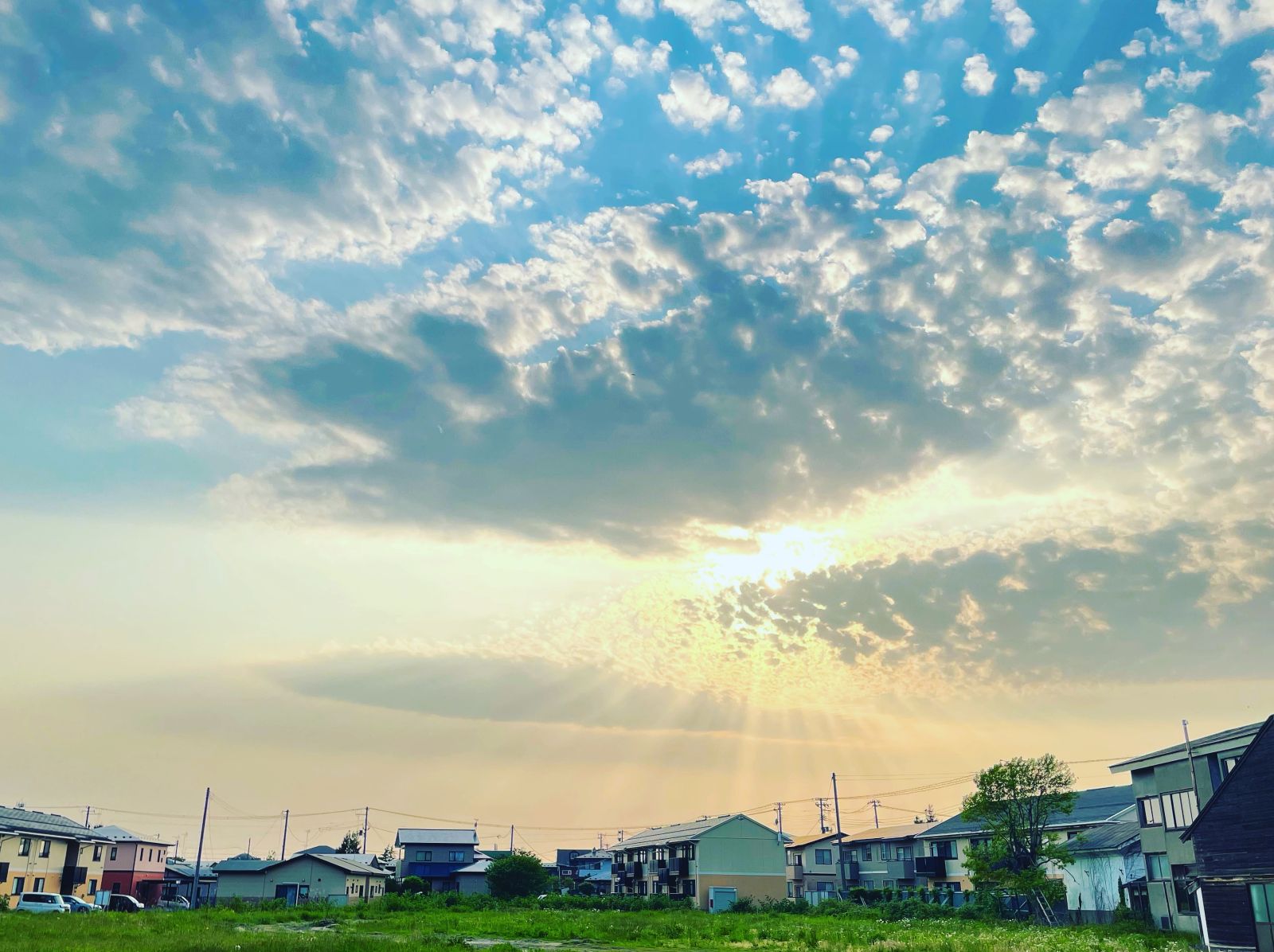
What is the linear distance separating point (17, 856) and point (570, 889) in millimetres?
64266

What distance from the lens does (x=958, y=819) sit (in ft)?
256

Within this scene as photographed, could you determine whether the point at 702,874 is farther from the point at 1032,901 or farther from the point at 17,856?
the point at 17,856

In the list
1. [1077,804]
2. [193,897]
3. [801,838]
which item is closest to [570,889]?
[801,838]

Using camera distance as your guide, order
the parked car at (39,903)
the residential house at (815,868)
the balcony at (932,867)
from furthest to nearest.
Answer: the residential house at (815,868), the balcony at (932,867), the parked car at (39,903)

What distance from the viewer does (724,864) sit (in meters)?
83.2

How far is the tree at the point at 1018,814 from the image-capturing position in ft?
172

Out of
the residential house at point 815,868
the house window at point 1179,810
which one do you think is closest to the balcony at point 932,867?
the residential house at point 815,868

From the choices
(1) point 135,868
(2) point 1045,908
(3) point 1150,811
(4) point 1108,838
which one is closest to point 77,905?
(1) point 135,868

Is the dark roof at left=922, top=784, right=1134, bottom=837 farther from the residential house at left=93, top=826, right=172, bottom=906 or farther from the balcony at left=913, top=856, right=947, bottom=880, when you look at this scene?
the residential house at left=93, top=826, right=172, bottom=906

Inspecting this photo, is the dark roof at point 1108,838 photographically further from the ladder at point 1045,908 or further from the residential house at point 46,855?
the residential house at point 46,855

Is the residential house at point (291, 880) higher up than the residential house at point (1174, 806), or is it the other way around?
the residential house at point (1174, 806)

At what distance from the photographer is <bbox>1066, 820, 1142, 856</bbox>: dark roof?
53094 millimetres

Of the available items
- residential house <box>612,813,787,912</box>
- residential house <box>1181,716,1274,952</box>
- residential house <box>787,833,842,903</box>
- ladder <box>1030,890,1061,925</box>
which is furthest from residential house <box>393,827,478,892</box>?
residential house <box>1181,716,1274,952</box>

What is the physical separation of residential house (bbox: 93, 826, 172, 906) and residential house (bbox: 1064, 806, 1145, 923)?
241 feet
